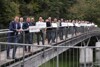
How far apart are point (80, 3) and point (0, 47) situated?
66711mm

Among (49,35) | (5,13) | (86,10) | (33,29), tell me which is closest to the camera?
(33,29)

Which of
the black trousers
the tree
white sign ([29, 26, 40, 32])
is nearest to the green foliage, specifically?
the tree

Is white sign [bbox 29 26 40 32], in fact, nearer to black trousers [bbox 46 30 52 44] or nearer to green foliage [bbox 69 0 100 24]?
black trousers [bbox 46 30 52 44]

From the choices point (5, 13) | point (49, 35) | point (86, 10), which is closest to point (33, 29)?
point (49, 35)

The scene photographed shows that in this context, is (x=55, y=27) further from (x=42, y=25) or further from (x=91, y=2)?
(x=91, y=2)

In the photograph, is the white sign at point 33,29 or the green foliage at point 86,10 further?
the green foliage at point 86,10

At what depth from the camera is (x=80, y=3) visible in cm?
7738

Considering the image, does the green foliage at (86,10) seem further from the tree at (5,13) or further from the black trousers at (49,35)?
the black trousers at (49,35)

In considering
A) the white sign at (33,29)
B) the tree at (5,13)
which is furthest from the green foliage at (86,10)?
the white sign at (33,29)

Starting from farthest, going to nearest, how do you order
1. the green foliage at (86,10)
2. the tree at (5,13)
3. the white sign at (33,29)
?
the green foliage at (86,10) < the tree at (5,13) < the white sign at (33,29)

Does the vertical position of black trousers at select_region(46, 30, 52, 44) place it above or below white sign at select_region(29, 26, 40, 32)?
below

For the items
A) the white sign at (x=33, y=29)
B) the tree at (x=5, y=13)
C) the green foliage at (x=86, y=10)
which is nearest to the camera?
the white sign at (x=33, y=29)

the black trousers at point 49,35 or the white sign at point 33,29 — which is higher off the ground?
the white sign at point 33,29

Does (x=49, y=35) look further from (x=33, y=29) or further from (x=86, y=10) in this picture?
(x=86, y=10)
